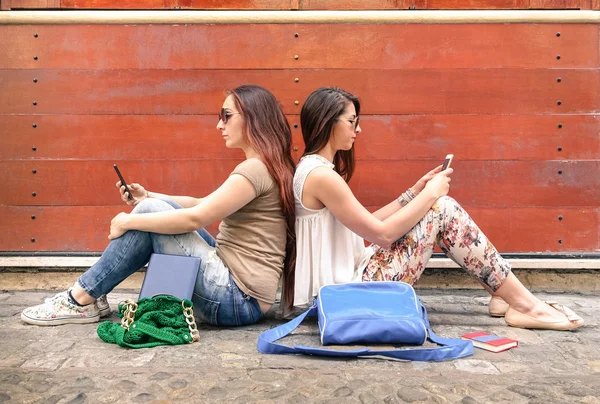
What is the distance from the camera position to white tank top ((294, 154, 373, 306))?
8.49 ft

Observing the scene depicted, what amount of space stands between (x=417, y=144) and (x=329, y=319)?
1457 mm

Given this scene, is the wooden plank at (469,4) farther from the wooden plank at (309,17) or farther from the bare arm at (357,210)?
the bare arm at (357,210)

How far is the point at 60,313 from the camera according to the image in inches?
105

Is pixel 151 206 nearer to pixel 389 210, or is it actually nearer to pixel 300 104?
pixel 389 210

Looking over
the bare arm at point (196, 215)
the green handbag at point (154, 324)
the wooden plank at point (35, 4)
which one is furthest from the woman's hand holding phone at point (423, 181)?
the wooden plank at point (35, 4)

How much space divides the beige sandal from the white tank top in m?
0.66

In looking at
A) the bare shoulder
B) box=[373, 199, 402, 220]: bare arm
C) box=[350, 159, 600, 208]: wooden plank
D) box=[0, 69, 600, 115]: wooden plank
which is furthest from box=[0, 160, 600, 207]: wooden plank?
the bare shoulder

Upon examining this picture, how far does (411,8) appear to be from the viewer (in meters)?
3.44

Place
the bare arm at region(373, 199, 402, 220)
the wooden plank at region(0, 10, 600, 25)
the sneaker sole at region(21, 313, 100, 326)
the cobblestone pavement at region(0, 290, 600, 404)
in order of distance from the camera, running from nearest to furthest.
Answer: the cobblestone pavement at region(0, 290, 600, 404)
the sneaker sole at region(21, 313, 100, 326)
the bare arm at region(373, 199, 402, 220)
the wooden plank at region(0, 10, 600, 25)

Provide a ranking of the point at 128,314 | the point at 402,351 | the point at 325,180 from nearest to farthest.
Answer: the point at 402,351 < the point at 128,314 < the point at 325,180

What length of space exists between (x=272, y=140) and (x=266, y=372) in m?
0.97

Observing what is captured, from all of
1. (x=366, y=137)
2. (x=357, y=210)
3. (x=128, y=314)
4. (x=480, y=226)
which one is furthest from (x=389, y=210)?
(x=128, y=314)

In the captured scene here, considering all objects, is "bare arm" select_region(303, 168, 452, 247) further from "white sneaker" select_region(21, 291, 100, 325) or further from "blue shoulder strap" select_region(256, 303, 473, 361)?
"white sneaker" select_region(21, 291, 100, 325)

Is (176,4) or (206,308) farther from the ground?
(176,4)
